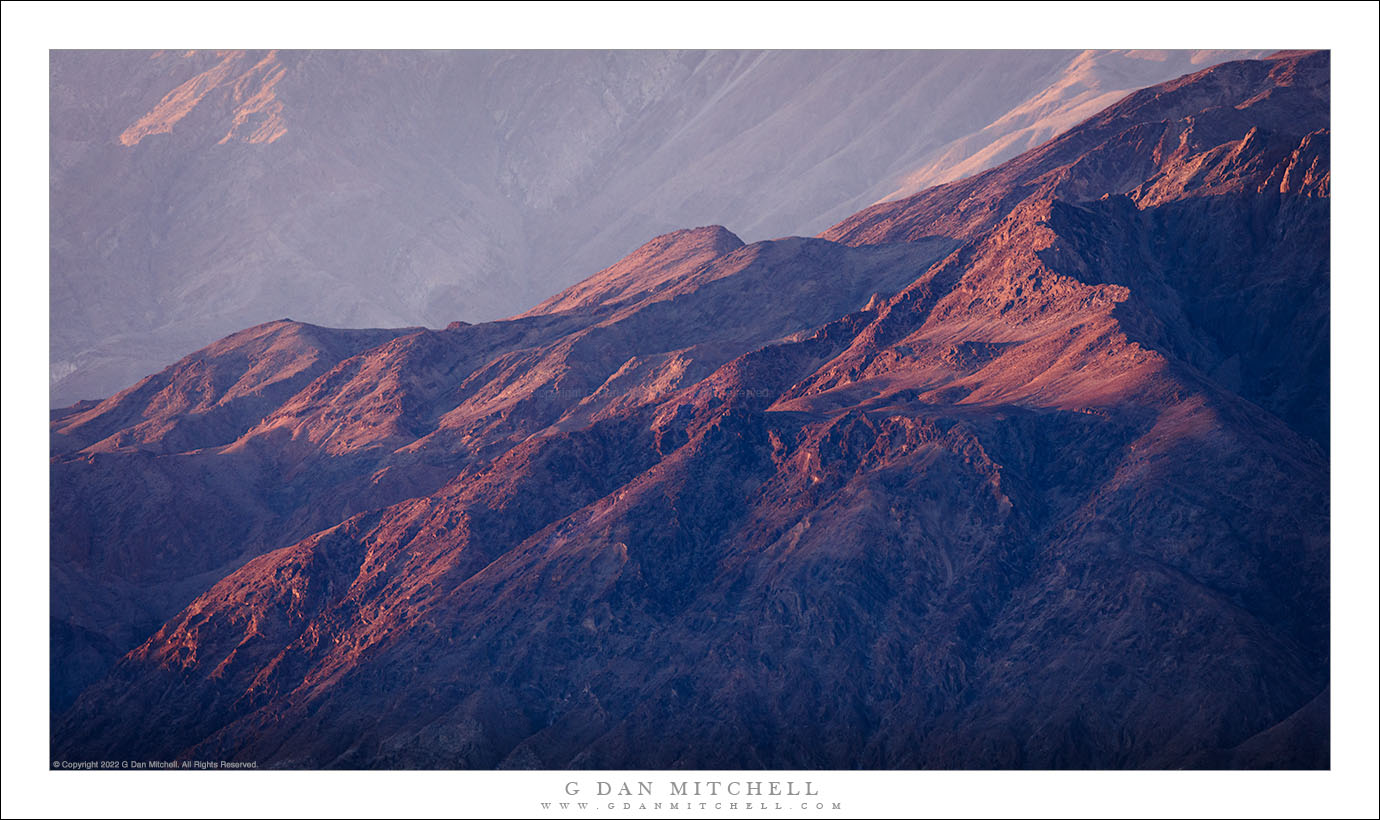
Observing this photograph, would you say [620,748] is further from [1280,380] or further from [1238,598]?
[1280,380]

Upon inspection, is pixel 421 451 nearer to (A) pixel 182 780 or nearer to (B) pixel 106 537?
(B) pixel 106 537

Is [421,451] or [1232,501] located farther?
[421,451]

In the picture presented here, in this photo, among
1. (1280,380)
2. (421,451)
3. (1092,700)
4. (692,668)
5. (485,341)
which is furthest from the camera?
(485,341)

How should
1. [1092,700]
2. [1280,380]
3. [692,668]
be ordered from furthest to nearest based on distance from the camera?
[1280,380], [692,668], [1092,700]

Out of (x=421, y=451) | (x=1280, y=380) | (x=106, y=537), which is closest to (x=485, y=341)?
(x=421, y=451)

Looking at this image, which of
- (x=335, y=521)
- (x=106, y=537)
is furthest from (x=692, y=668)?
(x=106, y=537)

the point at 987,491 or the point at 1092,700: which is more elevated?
the point at 987,491
